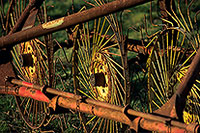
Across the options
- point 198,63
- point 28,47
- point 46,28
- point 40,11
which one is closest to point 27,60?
point 28,47

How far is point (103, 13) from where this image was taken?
2.07 m

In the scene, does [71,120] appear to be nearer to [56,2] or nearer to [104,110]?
[104,110]

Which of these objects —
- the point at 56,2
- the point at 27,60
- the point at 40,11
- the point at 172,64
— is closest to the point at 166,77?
the point at 172,64

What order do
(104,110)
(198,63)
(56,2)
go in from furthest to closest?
(56,2) → (104,110) → (198,63)

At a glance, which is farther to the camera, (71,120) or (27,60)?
(71,120)

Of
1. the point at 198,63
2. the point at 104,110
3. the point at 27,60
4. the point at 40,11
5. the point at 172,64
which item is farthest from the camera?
the point at 27,60

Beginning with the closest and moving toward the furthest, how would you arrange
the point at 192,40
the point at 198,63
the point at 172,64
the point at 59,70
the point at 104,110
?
the point at 198,63, the point at 104,110, the point at 192,40, the point at 172,64, the point at 59,70

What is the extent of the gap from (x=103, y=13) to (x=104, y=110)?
630mm

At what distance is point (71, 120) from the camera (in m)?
3.99

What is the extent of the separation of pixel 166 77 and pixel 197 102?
295 mm

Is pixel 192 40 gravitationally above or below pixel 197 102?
above

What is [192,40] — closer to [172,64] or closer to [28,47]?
[172,64]

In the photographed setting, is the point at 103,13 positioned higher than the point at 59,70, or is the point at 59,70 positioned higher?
the point at 103,13

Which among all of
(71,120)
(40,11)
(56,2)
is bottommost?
(71,120)
